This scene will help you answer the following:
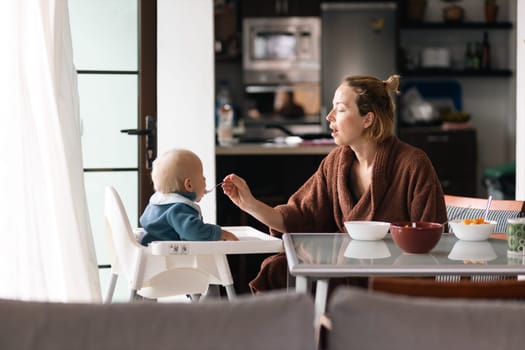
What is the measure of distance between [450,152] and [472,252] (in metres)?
5.76

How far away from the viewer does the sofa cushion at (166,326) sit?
1359 mm

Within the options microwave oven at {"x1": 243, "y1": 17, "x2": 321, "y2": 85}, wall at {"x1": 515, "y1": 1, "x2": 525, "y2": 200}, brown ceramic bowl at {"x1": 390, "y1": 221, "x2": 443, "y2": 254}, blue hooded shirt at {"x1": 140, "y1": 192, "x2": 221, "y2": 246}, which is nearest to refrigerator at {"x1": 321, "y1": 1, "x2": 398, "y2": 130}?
microwave oven at {"x1": 243, "y1": 17, "x2": 321, "y2": 85}

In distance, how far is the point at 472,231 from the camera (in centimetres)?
268

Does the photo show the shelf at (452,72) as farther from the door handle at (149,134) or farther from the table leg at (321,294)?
the table leg at (321,294)

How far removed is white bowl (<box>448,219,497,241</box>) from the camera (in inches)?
105

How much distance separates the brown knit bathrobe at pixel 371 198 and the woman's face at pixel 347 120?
0.09m

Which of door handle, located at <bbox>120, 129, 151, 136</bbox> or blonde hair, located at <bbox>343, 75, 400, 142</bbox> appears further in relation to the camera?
door handle, located at <bbox>120, 129, 151, 136</bbox>

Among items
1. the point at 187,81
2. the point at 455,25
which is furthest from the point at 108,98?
the point at 455,25

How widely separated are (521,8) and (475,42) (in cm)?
405

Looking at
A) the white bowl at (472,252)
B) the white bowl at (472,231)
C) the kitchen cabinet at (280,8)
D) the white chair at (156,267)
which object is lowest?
the white chair at (156,267)

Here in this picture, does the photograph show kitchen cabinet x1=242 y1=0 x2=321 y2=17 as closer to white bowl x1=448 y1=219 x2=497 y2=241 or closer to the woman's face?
the woman's face

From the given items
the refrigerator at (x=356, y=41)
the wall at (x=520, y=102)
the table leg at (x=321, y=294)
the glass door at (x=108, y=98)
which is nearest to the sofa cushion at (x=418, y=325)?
the table leg at (x=321, y=294)

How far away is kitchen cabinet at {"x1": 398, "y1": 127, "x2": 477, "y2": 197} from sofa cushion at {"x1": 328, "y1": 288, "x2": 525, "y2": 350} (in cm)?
681

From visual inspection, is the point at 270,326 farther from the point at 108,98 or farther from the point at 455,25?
the point at 455,25
